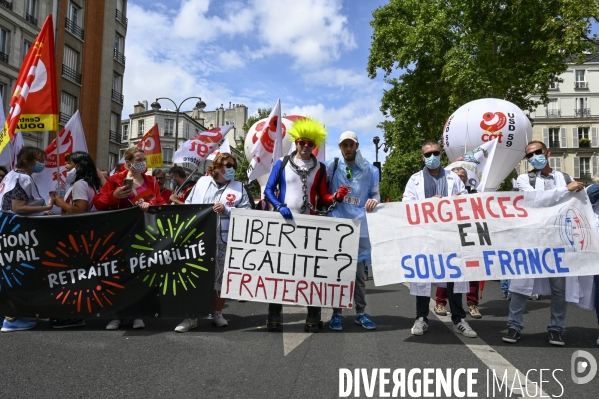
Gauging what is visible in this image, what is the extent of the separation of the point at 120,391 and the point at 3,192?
10.3 ft

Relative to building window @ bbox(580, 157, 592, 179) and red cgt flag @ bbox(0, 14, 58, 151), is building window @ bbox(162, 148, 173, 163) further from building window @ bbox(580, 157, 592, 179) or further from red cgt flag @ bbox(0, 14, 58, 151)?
red cgt flag @ bbox(0, 14, 58, 151)

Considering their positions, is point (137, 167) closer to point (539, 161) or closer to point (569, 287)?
point (539, 161)

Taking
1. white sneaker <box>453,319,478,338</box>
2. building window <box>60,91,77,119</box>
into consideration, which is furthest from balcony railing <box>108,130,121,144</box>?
white sneaker <box>453,319,478,338</box>

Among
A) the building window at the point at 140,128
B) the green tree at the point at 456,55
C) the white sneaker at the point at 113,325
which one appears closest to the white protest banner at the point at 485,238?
the white sneaker at the point at 113,325

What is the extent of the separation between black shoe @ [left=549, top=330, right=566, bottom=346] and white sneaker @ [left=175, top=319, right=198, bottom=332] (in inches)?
140

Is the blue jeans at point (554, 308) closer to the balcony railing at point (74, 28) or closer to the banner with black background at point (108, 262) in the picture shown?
the banner with black background at point (108, 262)

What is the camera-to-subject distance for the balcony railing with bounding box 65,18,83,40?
30.3 m

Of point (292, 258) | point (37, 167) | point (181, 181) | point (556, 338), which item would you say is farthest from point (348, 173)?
point (181, 181)

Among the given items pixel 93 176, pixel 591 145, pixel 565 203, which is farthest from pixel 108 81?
pixel 591 145

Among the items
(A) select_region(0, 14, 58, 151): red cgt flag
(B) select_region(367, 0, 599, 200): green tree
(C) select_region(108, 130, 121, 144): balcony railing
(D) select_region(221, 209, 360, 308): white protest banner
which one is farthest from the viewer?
(C) select_region(108, 130, 121, 144): balcony railing

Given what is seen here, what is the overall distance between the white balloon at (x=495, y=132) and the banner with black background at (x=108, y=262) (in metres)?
7.97

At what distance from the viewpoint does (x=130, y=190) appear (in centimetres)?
536

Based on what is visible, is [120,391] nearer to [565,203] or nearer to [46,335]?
[46,335]

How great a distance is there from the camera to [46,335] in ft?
16.6
